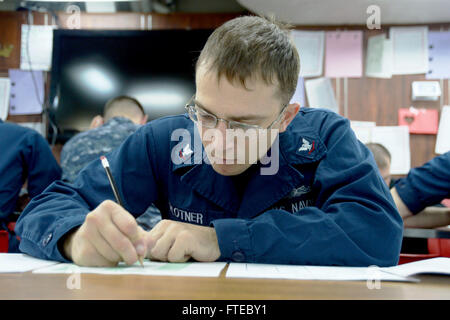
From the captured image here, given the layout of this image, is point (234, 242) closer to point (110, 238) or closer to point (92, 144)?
point (110, 238)

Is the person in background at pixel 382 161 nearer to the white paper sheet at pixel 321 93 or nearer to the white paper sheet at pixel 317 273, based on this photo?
the white paper sheet at pixel 321 93

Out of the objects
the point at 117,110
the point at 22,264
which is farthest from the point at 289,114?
the point at 117,110

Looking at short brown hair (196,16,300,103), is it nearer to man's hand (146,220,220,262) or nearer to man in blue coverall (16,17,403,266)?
man in blue coverall (16,17,403,266)

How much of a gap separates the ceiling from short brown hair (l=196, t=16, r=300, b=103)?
1312 millimetres

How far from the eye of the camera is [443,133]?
2.49 m

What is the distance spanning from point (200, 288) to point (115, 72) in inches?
94.6

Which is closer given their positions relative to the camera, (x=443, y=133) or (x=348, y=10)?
(x=348, y=10)

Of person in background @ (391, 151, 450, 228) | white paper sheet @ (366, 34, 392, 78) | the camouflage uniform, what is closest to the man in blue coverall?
the camouflage uniform

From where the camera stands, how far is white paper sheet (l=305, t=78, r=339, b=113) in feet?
8.49

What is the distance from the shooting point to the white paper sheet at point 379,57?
2.54 meters

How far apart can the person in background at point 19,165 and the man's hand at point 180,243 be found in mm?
1361

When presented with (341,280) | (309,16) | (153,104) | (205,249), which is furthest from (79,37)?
(341,280)

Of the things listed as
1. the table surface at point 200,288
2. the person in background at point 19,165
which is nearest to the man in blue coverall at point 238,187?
the table surface at point 200,288

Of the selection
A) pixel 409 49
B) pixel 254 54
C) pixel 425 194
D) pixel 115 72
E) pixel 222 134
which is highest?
pixel 409 49
